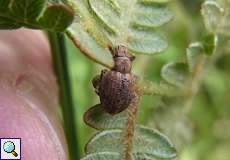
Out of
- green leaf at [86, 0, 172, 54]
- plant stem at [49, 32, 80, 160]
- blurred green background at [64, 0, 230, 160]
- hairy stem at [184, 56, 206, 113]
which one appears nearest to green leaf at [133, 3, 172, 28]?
green leaf at [86, 0, 172, 54]

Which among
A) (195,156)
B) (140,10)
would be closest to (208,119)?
(195,156)

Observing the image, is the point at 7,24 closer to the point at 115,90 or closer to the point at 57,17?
the point at 57,17

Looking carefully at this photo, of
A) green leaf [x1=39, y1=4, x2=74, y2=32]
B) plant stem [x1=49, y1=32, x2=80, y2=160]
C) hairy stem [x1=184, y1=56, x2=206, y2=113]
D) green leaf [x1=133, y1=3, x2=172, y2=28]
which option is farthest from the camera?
plant stem [x1=49, y1=32, x2=80, y2=160]

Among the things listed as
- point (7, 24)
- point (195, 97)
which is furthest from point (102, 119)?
point (195, 97)

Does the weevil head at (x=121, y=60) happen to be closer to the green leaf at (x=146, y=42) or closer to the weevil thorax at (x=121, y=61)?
the weevil thorax at (x=121, y=61)

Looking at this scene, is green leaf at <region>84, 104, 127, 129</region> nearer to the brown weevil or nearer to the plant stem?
the brown weevil
